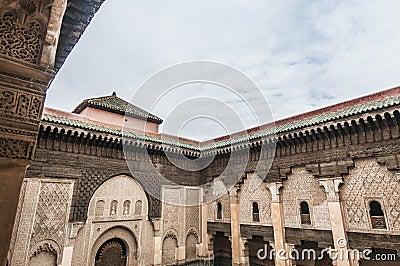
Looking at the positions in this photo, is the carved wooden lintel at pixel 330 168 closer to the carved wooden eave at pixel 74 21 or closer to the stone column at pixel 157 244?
the stone column at pixel 157 244

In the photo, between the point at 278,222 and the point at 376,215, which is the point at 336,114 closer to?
the point at 376,215

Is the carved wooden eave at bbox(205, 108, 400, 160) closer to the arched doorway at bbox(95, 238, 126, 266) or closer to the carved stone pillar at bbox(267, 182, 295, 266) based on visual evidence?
the carved stone pillar at bbox(267, 182, 295, 266)

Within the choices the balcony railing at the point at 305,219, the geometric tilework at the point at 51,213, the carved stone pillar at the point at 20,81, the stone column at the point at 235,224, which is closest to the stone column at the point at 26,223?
the geometric tilework at the point at 51,213

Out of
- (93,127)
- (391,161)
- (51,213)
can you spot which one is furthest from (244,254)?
(93,127)

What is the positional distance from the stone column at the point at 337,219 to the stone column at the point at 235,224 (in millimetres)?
3360

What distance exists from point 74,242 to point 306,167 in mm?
→ 7304

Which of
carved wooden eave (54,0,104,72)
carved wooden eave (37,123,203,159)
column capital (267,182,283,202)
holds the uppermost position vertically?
carved wooden eave (37,123,203,159)

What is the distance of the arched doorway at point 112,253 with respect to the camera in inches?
300

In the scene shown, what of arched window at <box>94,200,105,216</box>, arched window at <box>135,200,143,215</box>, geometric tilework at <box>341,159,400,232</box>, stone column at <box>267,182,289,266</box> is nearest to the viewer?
geometric tilework at <box>341,159,400,232</box>

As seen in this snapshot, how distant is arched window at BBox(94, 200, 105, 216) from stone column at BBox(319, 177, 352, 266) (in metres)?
6.90

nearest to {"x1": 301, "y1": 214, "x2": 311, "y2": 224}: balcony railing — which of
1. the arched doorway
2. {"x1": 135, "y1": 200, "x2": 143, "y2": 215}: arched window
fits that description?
{"x1": 135, "y1": 200, "x2": 143, "y2": 215}: arched window

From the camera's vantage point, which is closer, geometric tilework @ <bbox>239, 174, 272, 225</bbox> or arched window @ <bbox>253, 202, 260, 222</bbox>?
geometric tilework @ <bbox>239, 174, 272, 225</bbox>

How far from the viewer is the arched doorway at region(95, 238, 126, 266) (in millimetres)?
7609

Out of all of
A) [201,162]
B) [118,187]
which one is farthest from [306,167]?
[118,187]
